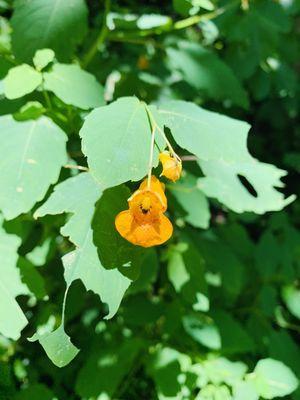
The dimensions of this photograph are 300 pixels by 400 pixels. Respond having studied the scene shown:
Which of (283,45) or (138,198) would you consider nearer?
(138,198)

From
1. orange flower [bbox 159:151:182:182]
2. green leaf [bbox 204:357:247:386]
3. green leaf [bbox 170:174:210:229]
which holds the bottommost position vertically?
green leaf [bbox 204:357:247:386]

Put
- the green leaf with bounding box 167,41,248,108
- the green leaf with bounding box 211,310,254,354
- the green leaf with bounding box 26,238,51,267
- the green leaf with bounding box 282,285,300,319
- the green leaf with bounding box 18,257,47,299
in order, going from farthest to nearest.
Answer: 1. the green leaf with bounding box 282,285,300,319
2. the green leaf with bounding box 167,41,248,108
3. the green leaf with bounding box 211,310,254,354
4. the green leaf with bounding box 26,238,51,267
5. the green leaf with bounding box 18,257,47,299

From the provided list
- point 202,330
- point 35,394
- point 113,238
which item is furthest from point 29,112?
point 202,330

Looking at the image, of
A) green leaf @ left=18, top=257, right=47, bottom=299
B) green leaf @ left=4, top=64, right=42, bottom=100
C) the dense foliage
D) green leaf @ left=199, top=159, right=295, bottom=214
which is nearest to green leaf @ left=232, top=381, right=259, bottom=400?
the dense foliage

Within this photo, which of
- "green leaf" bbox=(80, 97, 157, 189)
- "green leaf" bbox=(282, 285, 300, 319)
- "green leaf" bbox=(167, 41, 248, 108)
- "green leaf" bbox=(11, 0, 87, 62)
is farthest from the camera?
"green leaf" bbox=(282, 285, 300, 319)

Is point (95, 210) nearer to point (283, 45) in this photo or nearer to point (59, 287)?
point (59, 287)

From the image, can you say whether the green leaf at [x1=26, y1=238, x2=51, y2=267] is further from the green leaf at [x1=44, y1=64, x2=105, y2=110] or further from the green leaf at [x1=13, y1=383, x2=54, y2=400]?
the green leaf at [x1=44, y1=64, x2=105, y2=110]

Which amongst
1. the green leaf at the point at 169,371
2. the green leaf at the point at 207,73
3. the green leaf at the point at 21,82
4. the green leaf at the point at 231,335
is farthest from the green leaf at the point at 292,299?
the green leaf at the point at 21,82

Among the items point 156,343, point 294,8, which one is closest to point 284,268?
point 156,343
